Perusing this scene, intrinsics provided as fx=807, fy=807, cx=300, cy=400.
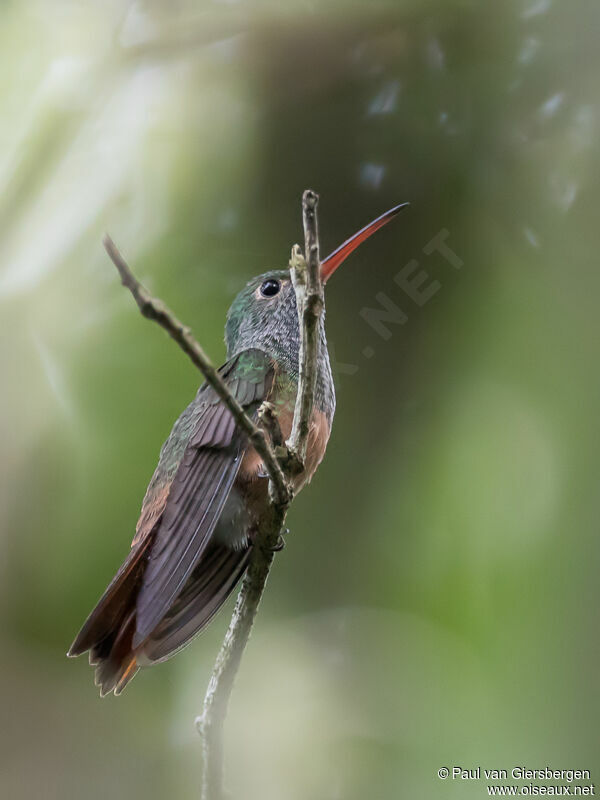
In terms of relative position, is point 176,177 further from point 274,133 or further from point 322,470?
point 322,470

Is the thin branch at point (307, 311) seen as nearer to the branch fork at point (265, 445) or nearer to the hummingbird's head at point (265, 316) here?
the branch fork at point (265, 445)

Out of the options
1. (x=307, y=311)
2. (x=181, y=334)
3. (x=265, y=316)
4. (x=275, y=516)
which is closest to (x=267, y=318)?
(x=265, y=316)

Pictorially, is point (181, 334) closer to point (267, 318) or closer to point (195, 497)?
point (195, 497)

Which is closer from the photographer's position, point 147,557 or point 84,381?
point 147,557

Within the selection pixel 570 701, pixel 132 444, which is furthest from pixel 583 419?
pixel 132 444

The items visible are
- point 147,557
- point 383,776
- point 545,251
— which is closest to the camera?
point 147,557

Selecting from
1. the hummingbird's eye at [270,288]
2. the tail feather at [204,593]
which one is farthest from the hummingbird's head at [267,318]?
the tail feather at [204,593]

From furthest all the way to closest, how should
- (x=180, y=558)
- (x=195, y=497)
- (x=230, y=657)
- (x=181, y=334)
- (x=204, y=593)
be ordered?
(x=204, y=593)
(x=195, y=497)
(x=180, y=558)
(x=230, y=657)
(x=181, y=334)

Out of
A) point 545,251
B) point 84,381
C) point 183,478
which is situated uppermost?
point 545,251
